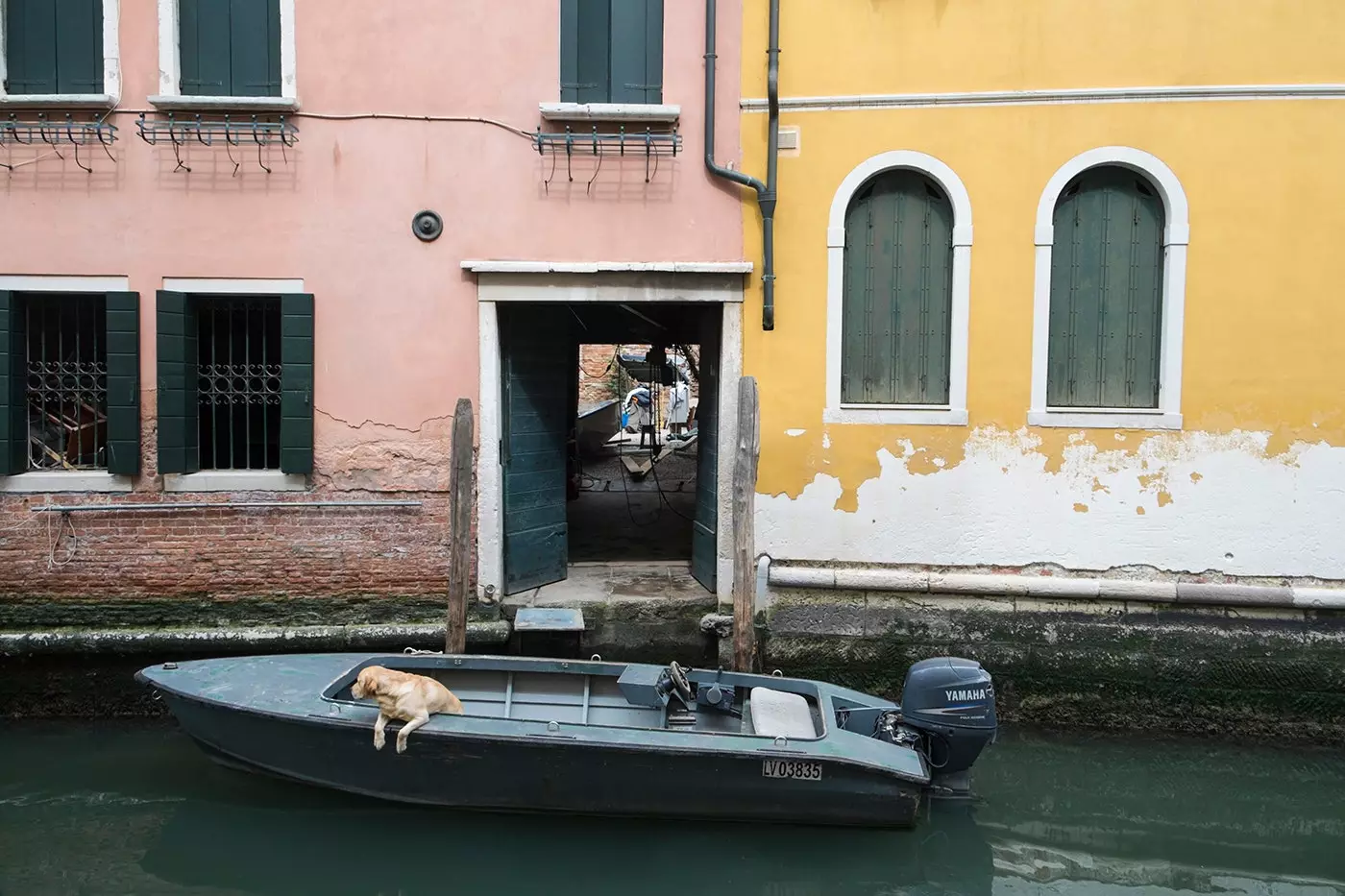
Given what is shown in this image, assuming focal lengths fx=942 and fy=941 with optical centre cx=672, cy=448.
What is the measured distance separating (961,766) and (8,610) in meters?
5.74

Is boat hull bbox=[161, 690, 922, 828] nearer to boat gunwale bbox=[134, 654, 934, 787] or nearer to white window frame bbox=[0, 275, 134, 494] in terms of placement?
boat gunwale bbox=[134, 654, 934, 787]

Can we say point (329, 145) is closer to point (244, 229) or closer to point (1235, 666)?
point (244, 229)

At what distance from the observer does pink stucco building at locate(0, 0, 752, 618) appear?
5887 millimetres

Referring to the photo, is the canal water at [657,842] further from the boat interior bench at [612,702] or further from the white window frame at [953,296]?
the white window frame at [953,296]

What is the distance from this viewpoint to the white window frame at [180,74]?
19.0 feet

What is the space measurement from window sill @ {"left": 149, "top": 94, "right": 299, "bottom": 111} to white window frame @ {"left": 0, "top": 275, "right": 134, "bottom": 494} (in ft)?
3.65

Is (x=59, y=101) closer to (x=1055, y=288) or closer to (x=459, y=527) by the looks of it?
(x=459, y=527)

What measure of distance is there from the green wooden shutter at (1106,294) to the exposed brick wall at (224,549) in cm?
412

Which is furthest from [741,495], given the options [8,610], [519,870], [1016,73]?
[8,610]

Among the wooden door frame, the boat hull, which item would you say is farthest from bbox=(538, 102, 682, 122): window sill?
the boat hull

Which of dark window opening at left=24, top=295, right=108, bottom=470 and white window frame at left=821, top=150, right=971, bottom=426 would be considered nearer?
white window frame at left=821, top=150, right=971, bottom=426

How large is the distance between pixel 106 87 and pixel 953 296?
17.8ft

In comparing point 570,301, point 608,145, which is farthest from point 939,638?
point 608,145

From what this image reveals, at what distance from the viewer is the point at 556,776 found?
15.0 ft
